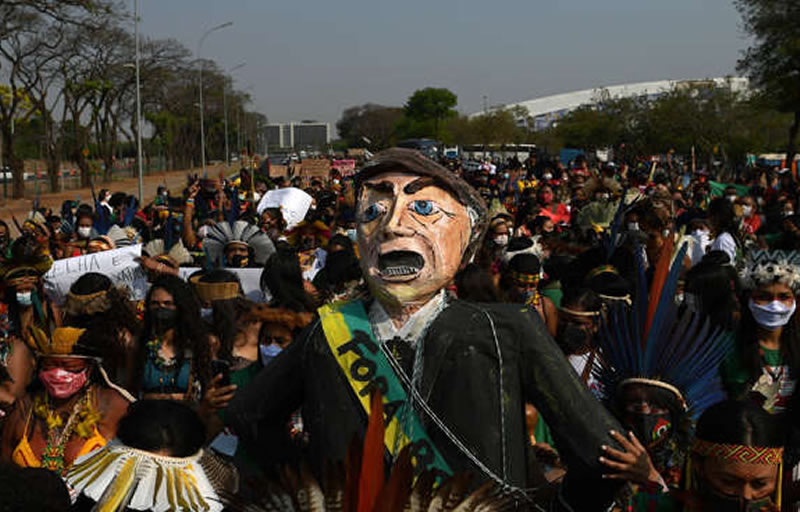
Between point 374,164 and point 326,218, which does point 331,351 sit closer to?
point 374,164

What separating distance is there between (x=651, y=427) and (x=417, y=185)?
4.85ft

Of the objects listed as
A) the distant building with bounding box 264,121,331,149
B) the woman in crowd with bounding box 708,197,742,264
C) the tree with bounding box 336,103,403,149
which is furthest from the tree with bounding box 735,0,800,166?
the distant building with bounding box 264,121,331,149

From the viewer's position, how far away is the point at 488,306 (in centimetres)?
261

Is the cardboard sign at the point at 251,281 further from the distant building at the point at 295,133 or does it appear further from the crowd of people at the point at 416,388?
the distant building at the point at 295,133

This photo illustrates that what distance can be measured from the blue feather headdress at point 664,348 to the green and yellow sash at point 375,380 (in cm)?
128

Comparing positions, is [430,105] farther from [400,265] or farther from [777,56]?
[400,265]

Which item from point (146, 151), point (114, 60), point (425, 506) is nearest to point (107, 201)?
point (425, 506)

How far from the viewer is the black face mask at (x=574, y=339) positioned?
5285 millimetres

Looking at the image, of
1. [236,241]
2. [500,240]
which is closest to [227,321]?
[236,241]

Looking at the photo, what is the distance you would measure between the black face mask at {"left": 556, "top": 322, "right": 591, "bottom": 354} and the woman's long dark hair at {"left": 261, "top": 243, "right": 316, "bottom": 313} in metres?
1.51

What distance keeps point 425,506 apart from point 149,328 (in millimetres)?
3893

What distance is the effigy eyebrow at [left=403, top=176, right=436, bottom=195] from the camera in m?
2.66

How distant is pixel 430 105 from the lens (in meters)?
107

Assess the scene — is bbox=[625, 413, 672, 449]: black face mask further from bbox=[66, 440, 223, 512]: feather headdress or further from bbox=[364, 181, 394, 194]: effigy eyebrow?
bbox=[66, 440, 223, 512]: feather headdress
